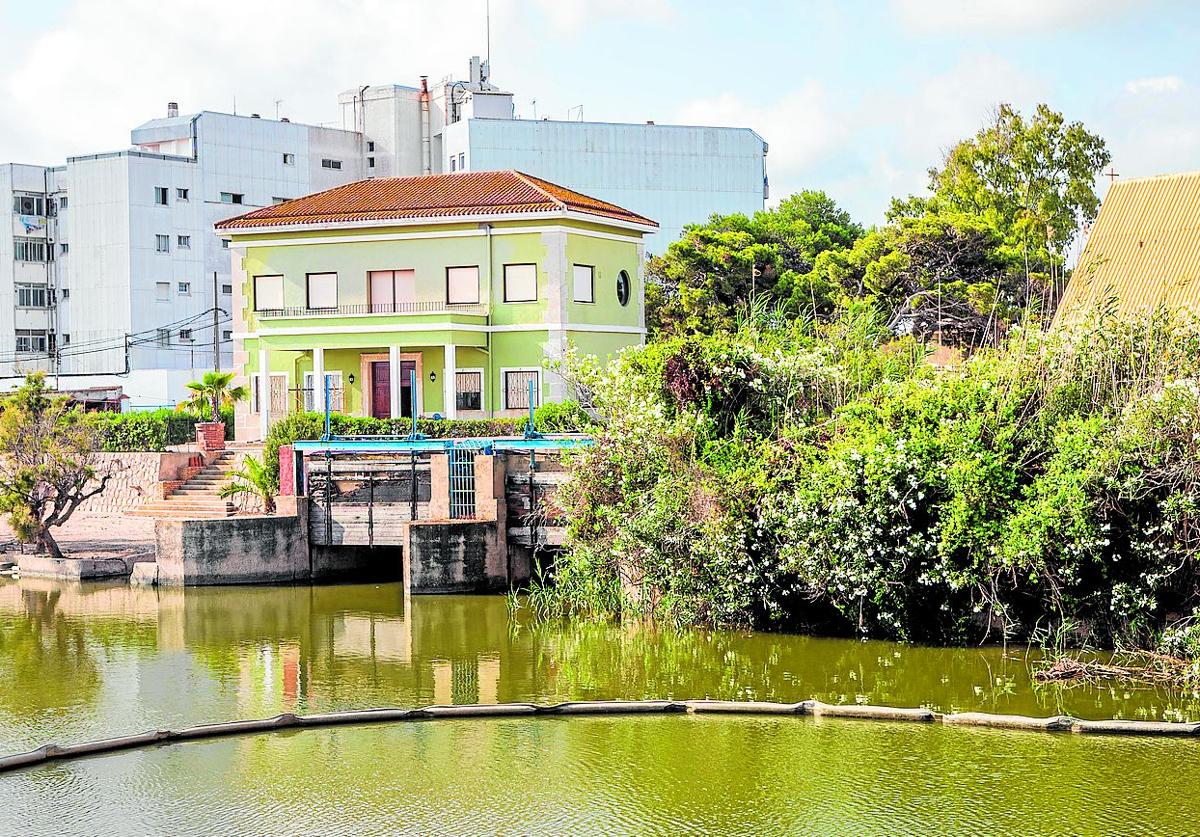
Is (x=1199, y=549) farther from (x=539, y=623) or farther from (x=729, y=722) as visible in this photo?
(x=539, y=623)

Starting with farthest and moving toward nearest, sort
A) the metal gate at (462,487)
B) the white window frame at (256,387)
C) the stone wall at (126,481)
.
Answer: the white window frame at (256,387) → the stone wall at (126,481) → the metal gate at (462,487)

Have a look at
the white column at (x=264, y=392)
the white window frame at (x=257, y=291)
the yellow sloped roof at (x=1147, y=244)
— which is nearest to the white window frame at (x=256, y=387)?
the white column at (x=264, y=392)

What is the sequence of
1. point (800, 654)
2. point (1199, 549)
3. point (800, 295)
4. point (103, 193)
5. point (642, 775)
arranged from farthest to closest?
point (103, 193)
point (800, 295)
point (800, 654)
point (1199, 549)
point (642, 775)

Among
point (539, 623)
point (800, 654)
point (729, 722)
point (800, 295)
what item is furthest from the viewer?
point (800, 295)

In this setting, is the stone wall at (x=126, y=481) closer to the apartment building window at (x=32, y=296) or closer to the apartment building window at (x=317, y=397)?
the apartment building window at (x=317, y=397)

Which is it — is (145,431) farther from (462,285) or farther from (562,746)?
(562,746)

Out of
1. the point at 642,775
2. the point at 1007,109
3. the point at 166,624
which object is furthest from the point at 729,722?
the point at 1007,109

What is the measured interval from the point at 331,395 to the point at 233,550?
13.2 m

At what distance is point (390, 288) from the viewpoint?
4294cm

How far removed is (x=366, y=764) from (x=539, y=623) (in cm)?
949

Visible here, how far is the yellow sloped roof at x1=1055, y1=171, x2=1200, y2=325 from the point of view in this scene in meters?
29.4

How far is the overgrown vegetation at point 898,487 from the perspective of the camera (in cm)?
1958

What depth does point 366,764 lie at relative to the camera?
49.8 feet

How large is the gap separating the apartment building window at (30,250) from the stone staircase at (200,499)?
43791 millimetres
